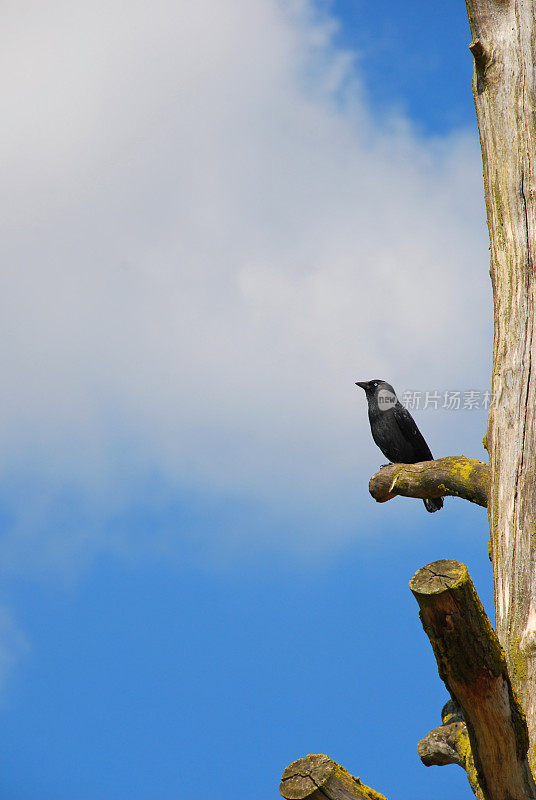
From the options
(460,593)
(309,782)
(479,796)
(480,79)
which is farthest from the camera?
A: (480,79)

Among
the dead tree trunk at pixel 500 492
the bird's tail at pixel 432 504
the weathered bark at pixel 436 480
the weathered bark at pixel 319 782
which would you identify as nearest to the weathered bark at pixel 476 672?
the dead tree trunk at pixel 500 492

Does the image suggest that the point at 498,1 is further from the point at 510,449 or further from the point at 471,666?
the point at 471,666

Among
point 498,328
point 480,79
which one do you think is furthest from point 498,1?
point 498,328

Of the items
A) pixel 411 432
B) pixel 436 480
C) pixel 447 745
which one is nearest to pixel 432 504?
pixel 411 432

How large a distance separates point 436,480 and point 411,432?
3311 millimetres

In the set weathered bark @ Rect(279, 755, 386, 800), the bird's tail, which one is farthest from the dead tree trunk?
the bird's tail

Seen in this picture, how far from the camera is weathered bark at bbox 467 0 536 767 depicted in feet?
13.0

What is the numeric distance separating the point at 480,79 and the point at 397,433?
15.2ft

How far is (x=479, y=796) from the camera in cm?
376

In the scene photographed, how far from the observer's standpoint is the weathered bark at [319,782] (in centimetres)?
293

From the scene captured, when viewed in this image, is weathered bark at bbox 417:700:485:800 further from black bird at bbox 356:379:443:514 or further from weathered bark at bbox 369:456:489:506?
black bird at bbox 356:379:443:514

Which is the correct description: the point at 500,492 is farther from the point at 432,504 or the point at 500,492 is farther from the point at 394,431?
the point at 394,431

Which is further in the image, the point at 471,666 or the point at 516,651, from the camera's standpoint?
the point at 516,651

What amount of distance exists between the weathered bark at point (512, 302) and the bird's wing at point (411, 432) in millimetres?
4143
